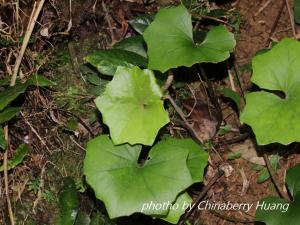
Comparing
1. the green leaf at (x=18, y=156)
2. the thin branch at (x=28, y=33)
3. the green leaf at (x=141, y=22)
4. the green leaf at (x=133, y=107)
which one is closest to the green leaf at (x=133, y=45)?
the green leaf at (x=141, y=22)

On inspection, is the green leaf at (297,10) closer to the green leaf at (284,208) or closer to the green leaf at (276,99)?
the green leaf at (276,99)

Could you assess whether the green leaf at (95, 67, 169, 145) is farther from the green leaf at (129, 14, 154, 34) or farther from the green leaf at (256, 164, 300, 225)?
the green leaf at (256, 164, 300, 225)

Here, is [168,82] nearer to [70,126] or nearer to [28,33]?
[70,126]

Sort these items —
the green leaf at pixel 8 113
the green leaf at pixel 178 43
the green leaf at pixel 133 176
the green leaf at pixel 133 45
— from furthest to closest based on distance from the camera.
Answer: the green leaf at pixel 133 45 → the green leaf at pixel 8 113 → the green leaf at pixel 178 43 → the green leaf at pixel 133 176

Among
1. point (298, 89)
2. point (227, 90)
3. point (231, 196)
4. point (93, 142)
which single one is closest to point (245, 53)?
point (227, 90)

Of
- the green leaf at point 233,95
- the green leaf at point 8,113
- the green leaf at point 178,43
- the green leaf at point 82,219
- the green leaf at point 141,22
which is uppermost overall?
the green leaf at point 178,43

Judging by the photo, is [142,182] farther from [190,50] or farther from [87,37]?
[87,37]

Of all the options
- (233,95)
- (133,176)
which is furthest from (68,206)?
(233,95)
